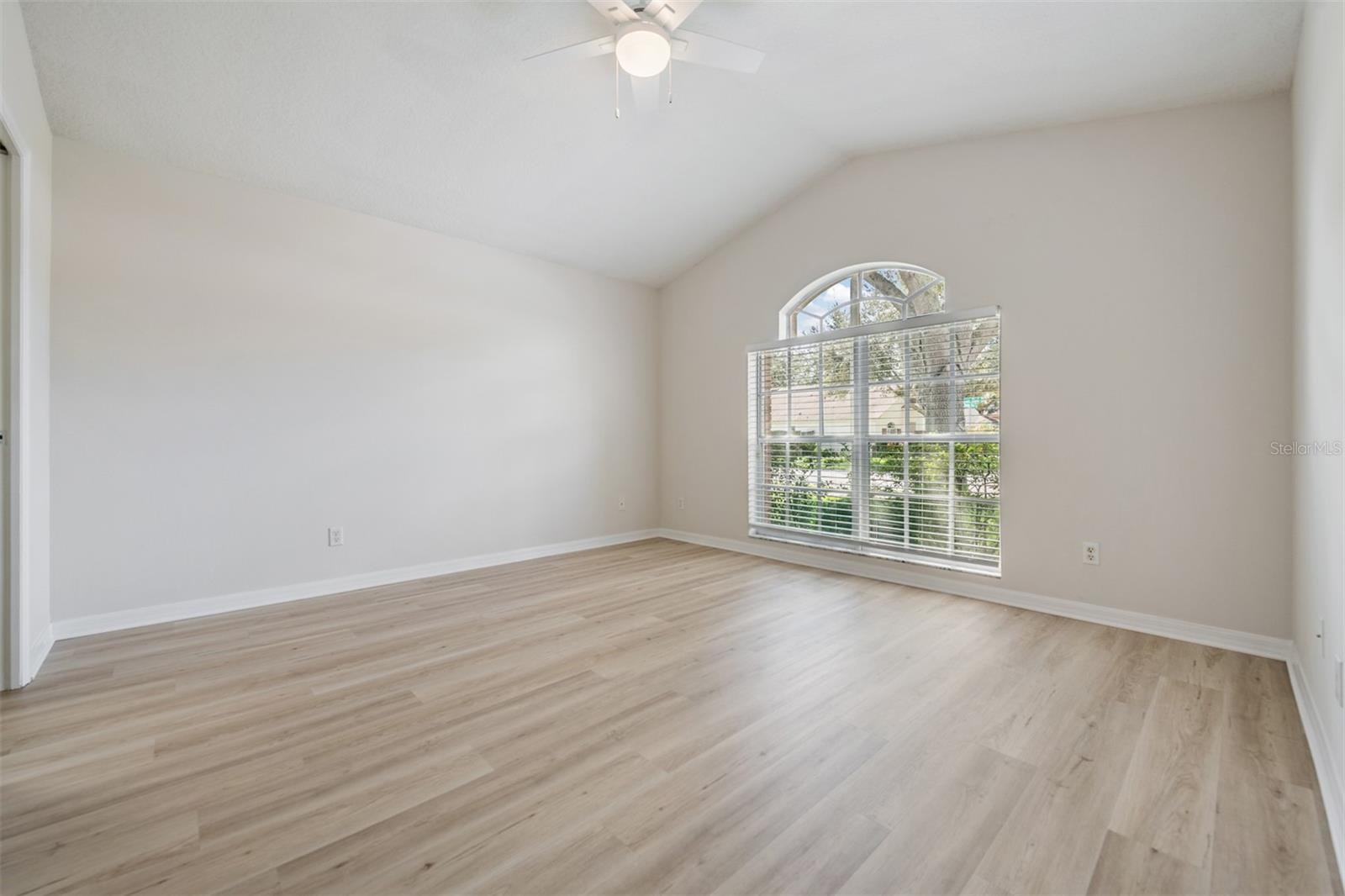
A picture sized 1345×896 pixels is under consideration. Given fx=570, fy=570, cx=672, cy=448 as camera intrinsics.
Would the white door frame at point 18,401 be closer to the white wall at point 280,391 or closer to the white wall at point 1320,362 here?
the white wall at point 280,391

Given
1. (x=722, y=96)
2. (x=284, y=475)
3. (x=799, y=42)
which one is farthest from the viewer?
(x=284, y=475)

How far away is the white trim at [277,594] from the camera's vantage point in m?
3.04

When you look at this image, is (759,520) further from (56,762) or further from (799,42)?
(56,762)

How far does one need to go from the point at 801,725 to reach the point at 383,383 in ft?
11.6

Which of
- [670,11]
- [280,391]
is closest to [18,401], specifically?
[280,391]

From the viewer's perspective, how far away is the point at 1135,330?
10.1ft

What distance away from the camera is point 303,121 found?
3078mm

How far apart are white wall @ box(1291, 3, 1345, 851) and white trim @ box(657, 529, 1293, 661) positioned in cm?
24

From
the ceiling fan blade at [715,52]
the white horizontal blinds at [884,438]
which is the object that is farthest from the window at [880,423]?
the ceiling fan blade at [715,52]

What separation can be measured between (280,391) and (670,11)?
313cm

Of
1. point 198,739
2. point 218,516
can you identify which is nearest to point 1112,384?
point 198,739

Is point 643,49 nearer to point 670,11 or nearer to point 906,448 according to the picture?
point 670,11

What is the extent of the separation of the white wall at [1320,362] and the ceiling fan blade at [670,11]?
6.72 feet

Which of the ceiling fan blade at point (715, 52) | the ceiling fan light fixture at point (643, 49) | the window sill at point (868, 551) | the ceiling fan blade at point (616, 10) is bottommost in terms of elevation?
the window sill at point (868, 551)
